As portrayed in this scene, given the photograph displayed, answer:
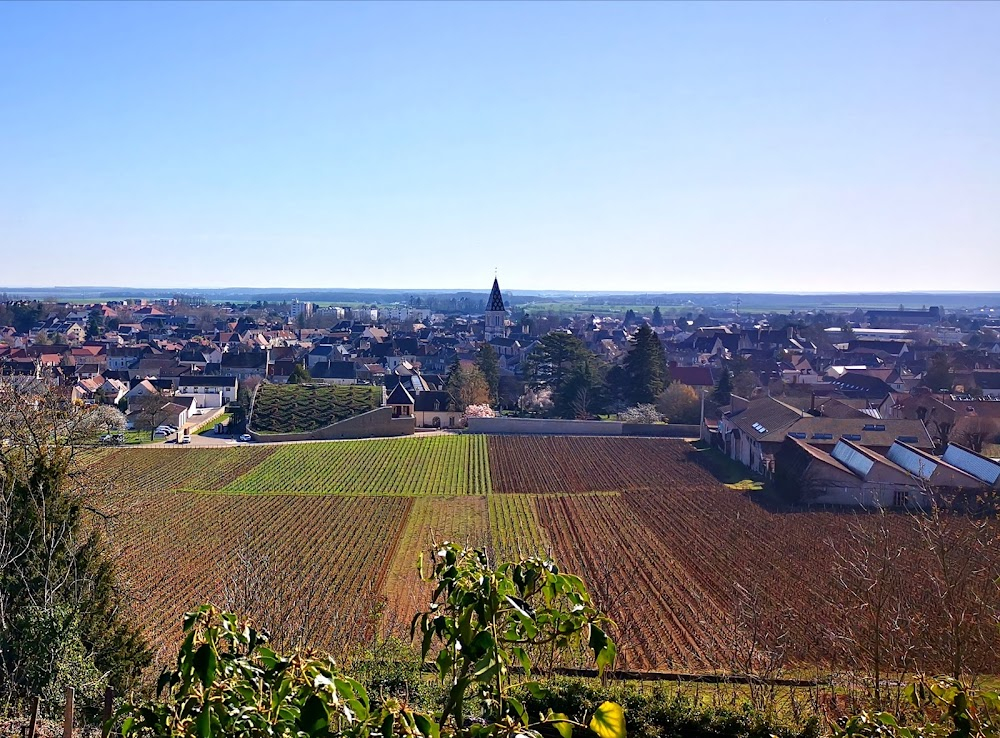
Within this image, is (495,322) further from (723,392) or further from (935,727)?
(935,727)

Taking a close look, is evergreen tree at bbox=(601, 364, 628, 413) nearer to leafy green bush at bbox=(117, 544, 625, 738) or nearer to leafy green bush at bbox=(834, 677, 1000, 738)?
leafy green bush at bbox=(834, 677, 1000, 738)

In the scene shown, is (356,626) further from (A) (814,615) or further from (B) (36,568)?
(A) (814,615)

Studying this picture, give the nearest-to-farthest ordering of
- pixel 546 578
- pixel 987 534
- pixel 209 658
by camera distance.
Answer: pixel 209 658, pixel 546 578, pixel 987 534

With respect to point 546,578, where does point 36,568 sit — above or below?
below

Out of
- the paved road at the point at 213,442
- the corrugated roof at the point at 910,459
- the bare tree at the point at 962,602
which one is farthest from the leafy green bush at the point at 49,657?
the paved road at the point at 213,442

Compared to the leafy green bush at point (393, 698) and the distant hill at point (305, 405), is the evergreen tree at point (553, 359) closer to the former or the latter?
the distant hill at point (305, 405)

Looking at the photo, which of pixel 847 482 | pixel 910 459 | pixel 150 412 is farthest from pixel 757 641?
pixel 150 412

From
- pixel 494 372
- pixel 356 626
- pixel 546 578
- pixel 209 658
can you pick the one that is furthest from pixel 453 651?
pixel 494 372
